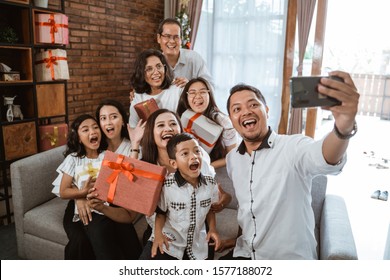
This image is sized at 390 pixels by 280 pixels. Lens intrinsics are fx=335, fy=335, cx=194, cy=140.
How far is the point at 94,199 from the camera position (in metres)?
1.73

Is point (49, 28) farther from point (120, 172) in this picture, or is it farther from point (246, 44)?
point (246, 44)

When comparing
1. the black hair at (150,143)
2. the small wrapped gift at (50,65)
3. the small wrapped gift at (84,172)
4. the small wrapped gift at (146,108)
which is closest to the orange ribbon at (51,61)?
the small wrapped gift at (50,65)

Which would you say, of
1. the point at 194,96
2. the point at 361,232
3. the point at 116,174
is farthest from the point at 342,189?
the point at 116,174

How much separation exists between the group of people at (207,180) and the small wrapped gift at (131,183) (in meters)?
0.07

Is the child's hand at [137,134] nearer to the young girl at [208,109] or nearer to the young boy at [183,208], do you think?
the young girl at [208,109]

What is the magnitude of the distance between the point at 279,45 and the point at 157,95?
96.8 inches

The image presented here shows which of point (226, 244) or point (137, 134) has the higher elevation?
point (137, 134)

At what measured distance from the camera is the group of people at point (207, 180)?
4.39 ft

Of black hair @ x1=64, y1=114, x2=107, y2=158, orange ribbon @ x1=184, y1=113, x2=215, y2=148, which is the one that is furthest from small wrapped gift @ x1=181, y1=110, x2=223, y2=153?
black hair @ x1=64, y1=114, x2=107, y2=158

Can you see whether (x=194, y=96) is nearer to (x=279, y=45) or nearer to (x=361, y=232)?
(x=361, y=232)

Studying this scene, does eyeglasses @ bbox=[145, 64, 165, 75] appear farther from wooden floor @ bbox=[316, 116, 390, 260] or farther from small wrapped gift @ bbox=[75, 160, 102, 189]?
wooden floor @ bbox=[316, 116, 390, 260]

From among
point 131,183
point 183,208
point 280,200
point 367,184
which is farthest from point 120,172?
point 367,184

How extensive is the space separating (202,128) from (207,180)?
0.56 meters

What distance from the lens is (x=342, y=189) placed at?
3.83m
